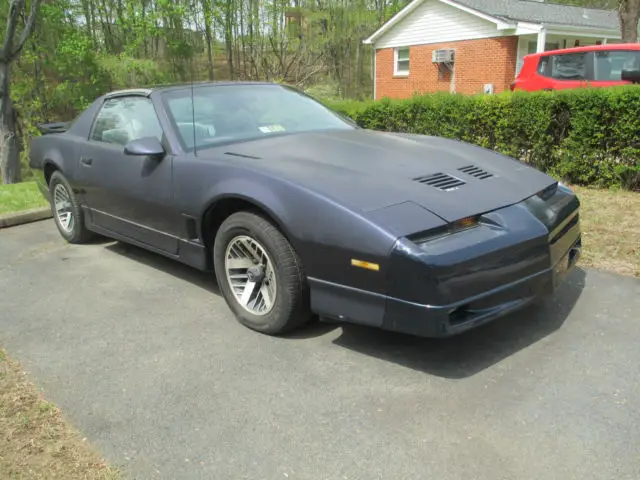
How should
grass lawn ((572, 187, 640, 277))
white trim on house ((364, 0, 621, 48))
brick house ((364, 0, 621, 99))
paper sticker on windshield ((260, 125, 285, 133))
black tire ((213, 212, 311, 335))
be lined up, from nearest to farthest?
black tire ((213, 212, 311, 335)), paper sticker on windshield ((260, 125, 285, 133)), grass lawn ((572, 187, 640, 277)), white trim on house ((364, 0, 621, 48)), brick house ((364, 0, 621, 99))

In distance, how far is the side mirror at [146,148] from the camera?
3775mm

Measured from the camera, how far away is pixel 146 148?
149 inches

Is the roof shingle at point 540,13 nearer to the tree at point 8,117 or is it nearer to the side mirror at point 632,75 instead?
the side mirror at point 632,75

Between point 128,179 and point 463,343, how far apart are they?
2.65m

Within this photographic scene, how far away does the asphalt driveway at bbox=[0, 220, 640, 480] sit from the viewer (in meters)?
2.25

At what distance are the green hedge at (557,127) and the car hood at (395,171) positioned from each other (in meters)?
3.00

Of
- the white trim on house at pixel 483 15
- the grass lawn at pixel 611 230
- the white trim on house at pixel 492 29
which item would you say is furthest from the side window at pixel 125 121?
the white trim on house at pixel 483 15

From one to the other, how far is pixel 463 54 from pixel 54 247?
18608 millimetres

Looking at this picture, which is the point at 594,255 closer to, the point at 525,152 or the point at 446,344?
the point at 446,344

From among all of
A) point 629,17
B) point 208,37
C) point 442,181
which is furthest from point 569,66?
point 208,37

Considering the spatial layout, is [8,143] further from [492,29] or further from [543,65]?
[492,29]

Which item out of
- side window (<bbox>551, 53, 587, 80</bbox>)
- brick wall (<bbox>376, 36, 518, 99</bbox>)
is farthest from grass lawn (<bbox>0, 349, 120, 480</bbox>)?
brick wall (<bbox>376, 36, 518, 99</bbox>)

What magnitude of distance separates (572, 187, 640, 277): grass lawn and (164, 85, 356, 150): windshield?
7.22ft

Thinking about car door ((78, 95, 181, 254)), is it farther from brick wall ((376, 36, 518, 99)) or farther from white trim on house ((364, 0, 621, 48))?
white trim on house ((364, 0, 621, 48))
